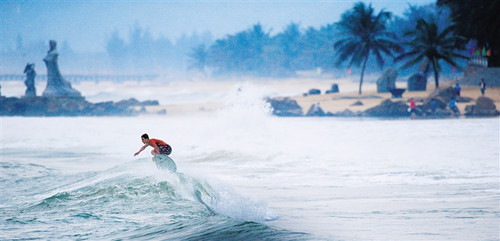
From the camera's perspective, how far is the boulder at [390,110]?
47.0 m

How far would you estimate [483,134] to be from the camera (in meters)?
31.4

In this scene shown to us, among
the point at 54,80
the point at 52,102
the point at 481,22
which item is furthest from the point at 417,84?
the point at 52,102

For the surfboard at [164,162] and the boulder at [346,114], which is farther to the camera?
the boulder at [346,114]

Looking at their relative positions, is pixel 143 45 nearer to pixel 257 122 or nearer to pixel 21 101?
pixel 21 101

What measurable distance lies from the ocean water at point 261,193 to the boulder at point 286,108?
26001 millimetres

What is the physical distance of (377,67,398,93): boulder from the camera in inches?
2233

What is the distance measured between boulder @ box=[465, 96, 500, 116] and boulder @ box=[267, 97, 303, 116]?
14412 mm

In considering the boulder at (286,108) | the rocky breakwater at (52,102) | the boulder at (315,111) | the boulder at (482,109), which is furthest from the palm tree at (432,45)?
the rocky breakwater at (52,102)

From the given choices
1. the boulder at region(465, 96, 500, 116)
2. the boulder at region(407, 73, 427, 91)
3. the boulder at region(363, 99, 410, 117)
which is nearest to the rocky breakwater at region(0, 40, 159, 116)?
the boulder at region(363, 99, 410, 117)

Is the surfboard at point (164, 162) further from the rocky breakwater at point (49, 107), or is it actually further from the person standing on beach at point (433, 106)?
the rocky breakwater at point (49, 107)

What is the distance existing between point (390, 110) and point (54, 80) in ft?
92.3

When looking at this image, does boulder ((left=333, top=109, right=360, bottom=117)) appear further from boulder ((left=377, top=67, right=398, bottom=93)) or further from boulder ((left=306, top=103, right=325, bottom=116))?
boulder ((left=377, top=67, right=398, bottom=93))

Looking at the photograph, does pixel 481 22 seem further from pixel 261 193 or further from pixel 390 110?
pixel 261 193

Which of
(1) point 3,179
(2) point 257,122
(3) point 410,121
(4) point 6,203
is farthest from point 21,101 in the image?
(4) point 6,203
